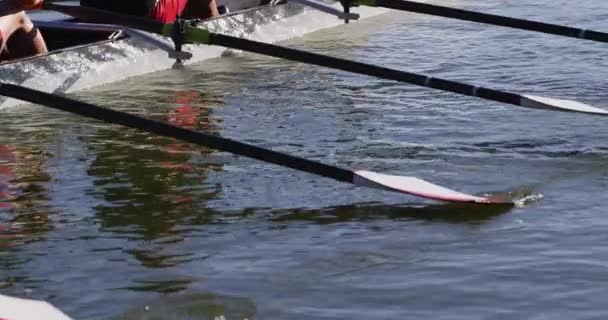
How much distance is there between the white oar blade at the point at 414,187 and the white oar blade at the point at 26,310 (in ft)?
7.50

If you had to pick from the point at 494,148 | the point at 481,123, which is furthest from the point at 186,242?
the point at 481,123

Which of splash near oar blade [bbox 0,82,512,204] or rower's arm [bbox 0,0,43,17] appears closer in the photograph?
splash near oar blade [bbox 0,82,512,204]

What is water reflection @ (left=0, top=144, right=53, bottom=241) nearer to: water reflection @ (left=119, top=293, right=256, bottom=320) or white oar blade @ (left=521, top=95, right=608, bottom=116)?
water reflection @ (left=119, top=293, right=256, bottom=320)

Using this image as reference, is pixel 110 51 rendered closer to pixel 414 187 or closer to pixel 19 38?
pixel 19 38

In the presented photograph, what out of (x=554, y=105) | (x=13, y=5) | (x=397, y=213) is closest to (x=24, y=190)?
(x=13, y=5)

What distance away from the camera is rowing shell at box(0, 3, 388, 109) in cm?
1027

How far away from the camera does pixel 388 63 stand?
12055mm

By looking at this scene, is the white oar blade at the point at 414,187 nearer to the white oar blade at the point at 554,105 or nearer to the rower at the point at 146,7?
the white oar blade at the point at 554,105

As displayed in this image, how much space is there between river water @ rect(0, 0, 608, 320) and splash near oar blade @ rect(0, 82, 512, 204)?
0.12 meters

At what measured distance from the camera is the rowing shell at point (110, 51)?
1027cm

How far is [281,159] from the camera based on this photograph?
736 cm

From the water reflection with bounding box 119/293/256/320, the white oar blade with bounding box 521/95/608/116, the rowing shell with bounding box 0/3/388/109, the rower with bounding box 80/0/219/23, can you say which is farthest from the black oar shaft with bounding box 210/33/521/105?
the water reflection with bounding box 119/293/256/320

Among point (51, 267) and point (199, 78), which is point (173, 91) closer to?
point (199, 78)

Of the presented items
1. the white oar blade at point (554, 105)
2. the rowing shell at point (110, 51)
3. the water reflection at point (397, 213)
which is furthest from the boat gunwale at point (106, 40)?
the water reflection at point (397, 213)
